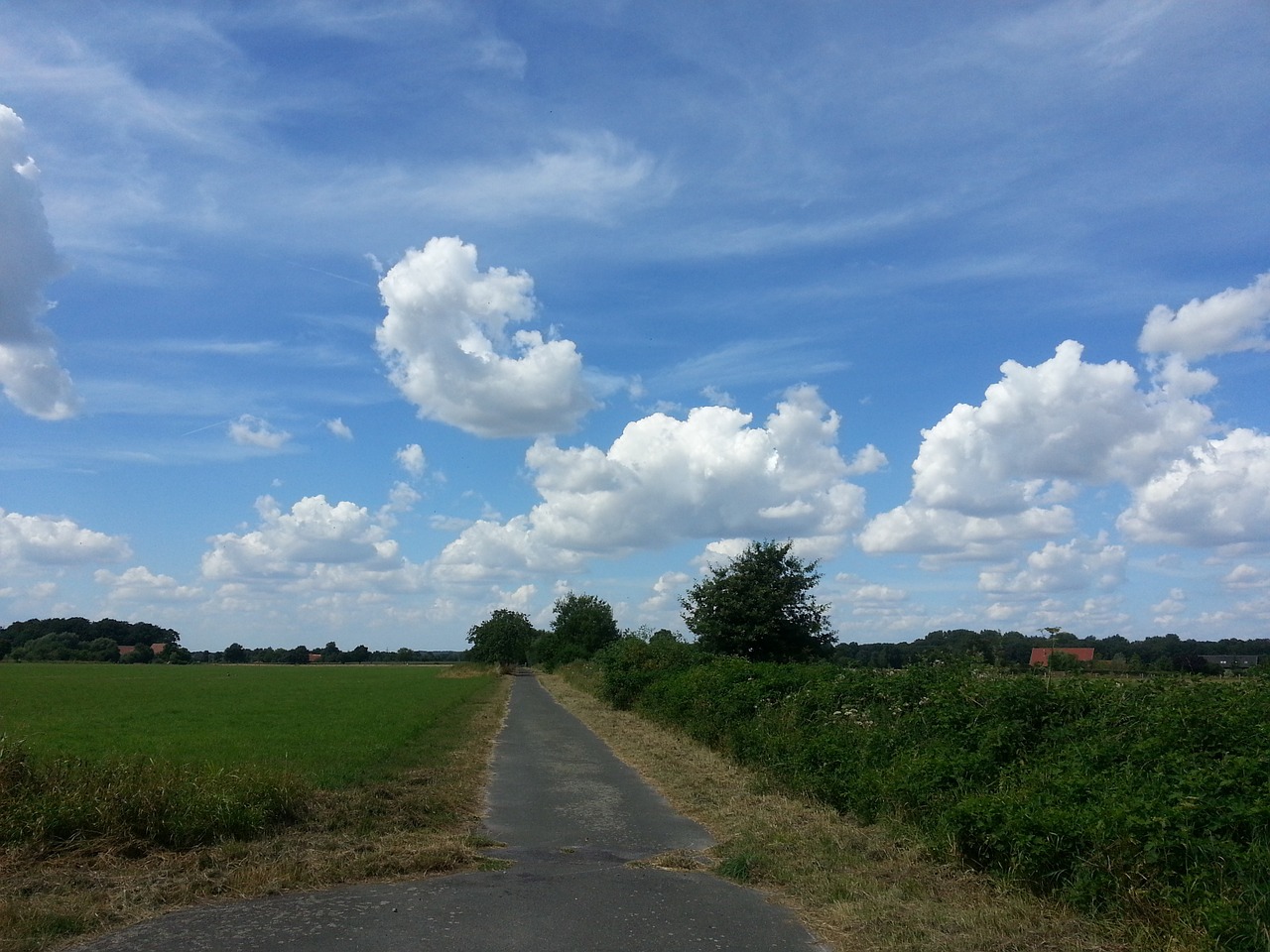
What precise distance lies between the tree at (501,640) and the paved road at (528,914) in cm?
9178

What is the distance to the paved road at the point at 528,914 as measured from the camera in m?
6.17

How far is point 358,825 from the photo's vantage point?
987cm

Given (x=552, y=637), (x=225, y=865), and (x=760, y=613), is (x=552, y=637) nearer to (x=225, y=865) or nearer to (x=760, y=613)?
(x=760, y=613)

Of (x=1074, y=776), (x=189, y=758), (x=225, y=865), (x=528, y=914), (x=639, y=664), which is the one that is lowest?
(x=528, y=914)

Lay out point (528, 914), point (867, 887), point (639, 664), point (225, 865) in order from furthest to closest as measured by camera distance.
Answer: point (639, 664) → point (225, 865) → point (867, 887) → point (528, 914)

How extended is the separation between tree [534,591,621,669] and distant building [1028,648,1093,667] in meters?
66.5

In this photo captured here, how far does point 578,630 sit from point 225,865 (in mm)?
79622

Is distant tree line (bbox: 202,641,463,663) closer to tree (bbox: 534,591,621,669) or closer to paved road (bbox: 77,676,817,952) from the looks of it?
tree (bbox: 534,591,621,669)

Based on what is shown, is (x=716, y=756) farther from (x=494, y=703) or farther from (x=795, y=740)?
(x=494, y=703)

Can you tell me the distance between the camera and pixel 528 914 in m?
6.90

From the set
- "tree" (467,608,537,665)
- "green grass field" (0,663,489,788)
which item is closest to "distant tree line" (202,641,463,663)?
"tree" (467,608,537,665)

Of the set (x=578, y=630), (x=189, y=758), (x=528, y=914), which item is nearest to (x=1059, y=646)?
→ (x=528, y=914)

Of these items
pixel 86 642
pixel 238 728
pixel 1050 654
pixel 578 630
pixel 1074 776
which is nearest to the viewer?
pixel 1074 776

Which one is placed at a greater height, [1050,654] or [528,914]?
[1050,654]
